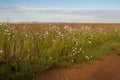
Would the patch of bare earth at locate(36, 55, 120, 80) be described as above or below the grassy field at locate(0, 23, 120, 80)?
below

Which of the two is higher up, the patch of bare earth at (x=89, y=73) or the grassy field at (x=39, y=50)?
the grassy field at (x=39, y=50)

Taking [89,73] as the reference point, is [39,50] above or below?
above

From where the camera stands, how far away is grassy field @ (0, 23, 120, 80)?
8.58m

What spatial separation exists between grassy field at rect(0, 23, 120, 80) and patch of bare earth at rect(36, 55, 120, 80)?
29cm

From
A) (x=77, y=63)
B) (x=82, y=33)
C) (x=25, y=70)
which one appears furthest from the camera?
(x=82, y=33)

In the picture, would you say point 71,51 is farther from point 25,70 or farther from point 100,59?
point 25,70

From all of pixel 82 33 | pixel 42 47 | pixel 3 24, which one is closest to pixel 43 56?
pixel 42 47

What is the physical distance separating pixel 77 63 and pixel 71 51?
742 millimetres

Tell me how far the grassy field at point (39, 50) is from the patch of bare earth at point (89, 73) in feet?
0.95

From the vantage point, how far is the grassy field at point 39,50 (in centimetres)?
858

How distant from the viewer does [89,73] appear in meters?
9.04

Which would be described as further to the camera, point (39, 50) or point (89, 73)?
point (39, 50)

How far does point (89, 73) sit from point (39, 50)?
1648mm

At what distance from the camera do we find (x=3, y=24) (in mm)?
10758
